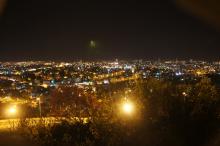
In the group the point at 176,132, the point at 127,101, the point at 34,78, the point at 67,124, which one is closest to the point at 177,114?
the point at 176,132

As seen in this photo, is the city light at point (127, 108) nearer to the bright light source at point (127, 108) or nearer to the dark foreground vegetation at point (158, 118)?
the bright light source at point (127, 108)

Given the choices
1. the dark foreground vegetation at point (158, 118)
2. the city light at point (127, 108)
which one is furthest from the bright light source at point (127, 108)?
the dark foreground vegetation at point (158, 118)

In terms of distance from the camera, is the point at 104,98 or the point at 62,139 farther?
the point at 62,139

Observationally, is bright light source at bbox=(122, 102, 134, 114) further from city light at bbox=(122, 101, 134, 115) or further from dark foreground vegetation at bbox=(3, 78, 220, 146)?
dark foreground vegetation at bbox=(3, 78, 220, 146)

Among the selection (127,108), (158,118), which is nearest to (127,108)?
(127,108)

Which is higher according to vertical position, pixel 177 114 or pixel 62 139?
pixel 177 114

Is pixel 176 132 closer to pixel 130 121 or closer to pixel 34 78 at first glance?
pixel 130 121

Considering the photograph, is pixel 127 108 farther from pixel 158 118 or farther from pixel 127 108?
pixel 158 118

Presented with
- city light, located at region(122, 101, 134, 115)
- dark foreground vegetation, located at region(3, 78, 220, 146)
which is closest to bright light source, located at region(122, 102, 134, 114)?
city light, located at region(122, 101, 134, 115)
